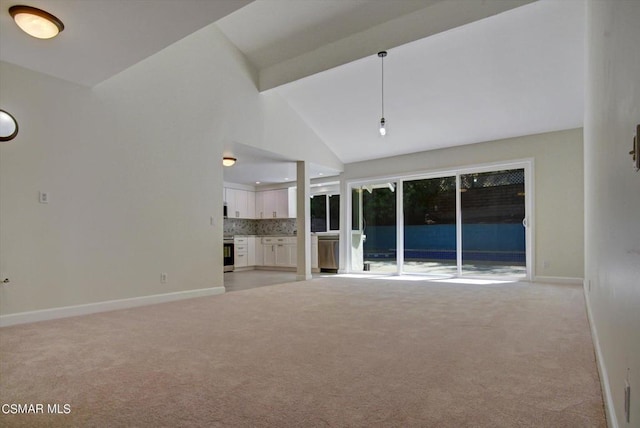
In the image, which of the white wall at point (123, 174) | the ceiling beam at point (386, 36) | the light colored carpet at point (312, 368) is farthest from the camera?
the ceiling beam at point (386, 36)

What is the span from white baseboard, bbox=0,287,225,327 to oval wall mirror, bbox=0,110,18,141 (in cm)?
166

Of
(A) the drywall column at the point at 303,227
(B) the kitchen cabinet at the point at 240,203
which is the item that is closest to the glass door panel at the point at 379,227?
(A) the drywall column at the point at 303,227

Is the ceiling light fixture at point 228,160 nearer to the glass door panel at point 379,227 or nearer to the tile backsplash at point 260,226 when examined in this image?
the glass door panel at point 379,227

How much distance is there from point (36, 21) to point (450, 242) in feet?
21.7

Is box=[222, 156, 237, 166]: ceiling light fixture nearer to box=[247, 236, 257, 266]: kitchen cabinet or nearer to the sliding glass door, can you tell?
the sliding glass door

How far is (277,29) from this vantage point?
5.43 m

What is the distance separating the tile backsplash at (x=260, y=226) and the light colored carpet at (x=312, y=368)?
6.18 m

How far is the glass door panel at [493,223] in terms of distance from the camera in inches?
253

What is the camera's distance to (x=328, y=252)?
8625mm

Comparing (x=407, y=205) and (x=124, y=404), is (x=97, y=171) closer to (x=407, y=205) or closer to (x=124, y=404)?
(x=124, y=404)

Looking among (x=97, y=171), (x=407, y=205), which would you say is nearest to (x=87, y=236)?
(x=97, y=171)

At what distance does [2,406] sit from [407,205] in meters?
6.86

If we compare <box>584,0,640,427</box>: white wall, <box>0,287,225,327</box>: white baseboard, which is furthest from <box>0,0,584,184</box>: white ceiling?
<box>0,287,225,327</box>: white baseboard

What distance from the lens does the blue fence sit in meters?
6.49
